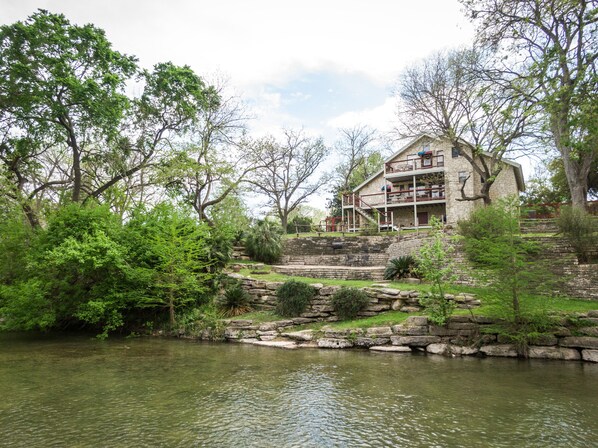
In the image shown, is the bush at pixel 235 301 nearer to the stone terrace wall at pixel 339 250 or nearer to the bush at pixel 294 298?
the bush at pixel 294 298

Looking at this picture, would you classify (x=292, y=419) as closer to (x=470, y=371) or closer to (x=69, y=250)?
(x=470, y=371)

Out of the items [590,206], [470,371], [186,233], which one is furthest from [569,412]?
[590,206]

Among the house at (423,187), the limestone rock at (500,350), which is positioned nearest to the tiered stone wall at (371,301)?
the limestone rock at (500,350)

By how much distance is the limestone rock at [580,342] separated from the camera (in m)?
8.65

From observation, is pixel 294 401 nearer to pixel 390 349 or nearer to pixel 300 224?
pixel 390 349

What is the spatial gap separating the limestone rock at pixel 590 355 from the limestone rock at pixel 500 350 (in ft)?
4.68

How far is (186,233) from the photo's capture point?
1445 cm

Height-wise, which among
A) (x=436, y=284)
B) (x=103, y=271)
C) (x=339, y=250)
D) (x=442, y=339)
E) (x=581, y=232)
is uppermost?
(x=581, y=232)

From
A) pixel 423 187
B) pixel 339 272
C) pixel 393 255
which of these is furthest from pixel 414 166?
pixel 339 272

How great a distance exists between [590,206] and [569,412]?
74.2 ft

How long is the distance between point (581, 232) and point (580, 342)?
4.99 m

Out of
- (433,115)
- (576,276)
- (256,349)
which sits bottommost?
(256,349)

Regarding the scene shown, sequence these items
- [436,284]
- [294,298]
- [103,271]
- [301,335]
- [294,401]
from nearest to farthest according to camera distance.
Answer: [294,401] < [436,284] < [301,335] < [294,298] < [103,271]

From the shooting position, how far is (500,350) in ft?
30.2
